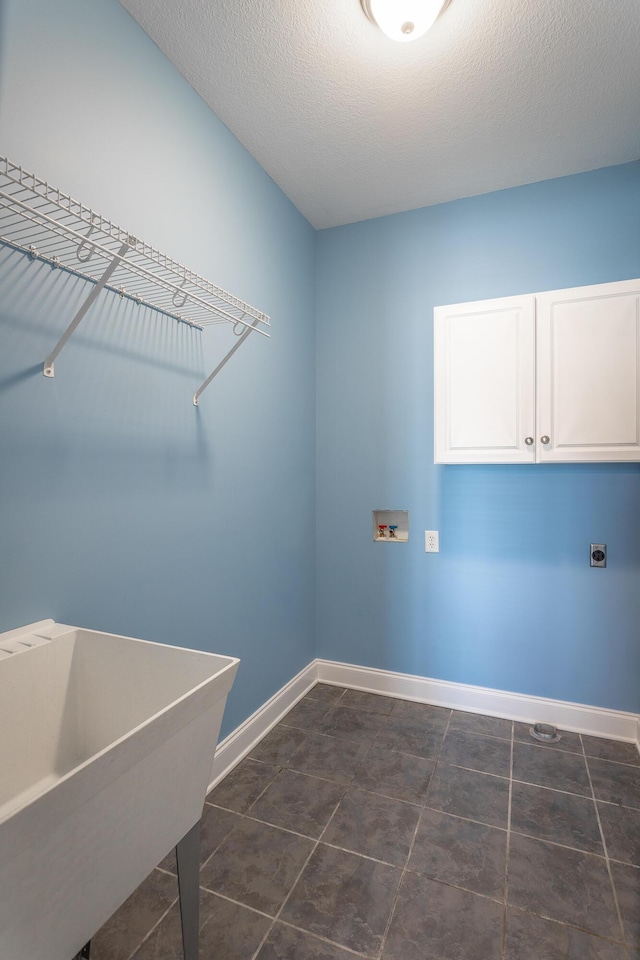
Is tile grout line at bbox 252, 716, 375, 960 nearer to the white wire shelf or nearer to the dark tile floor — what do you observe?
the dark tile floor

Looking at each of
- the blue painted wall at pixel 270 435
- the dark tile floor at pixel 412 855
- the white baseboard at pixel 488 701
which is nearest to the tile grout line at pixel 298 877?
the dark tile floor at pixel 412 855

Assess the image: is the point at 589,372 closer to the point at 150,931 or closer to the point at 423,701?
the point at 423,701

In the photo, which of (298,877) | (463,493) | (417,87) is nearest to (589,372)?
(463,493)

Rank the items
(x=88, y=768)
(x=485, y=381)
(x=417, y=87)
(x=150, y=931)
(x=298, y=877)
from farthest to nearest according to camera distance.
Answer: (x=485, y=381), (x=417, y=87), (x=298, y=877), (x=150, y=931), (x=88, y=768)

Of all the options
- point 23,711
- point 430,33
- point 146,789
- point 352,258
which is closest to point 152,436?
point 23,711

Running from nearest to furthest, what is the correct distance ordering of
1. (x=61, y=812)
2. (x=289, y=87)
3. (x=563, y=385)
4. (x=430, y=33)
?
(x=61, y=812)
(x=430, y=33)
(x=289, y=87)
(x=563, y=385)

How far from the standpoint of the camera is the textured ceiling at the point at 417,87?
1.52 meters

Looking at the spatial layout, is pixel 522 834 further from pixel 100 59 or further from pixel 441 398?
pixel 100 59

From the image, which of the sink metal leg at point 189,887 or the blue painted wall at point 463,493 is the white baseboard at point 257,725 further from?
the sink metal leg at point 189,887

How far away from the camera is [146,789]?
0.83 meters

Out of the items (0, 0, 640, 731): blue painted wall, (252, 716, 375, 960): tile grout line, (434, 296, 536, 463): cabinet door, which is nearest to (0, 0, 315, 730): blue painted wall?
(0, 0, 640, 731): blue painted wall

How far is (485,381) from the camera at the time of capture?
2.18 metres

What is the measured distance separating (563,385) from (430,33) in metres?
1.32

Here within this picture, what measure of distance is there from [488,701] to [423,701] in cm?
33
